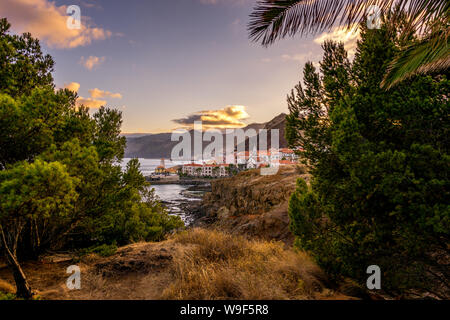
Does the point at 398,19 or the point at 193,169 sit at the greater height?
the point at 398,19

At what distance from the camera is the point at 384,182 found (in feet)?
9.43

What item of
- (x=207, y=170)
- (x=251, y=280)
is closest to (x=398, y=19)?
(x=251, y=280)

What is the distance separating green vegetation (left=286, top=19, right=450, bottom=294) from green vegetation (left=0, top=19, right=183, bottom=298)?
442 centimetres

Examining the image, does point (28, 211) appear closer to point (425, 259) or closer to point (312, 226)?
point (312, 226)

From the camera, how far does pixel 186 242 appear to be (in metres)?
6.41

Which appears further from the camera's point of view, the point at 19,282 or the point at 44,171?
the point at 19,282

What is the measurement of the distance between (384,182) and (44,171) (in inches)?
183

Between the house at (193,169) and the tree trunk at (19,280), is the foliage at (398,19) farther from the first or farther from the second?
the house at (193,169)

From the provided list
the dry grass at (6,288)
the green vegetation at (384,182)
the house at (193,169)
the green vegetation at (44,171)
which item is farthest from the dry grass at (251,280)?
the house at (193,169)


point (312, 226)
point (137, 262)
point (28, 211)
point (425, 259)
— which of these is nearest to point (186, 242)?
point (137, 262)

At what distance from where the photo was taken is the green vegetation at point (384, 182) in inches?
112

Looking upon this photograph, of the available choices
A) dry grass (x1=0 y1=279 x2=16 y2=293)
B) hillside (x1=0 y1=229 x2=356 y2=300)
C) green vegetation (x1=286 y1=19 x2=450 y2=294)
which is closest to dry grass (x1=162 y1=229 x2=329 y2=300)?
hillside (x1=0 y1=229 x2=356 y2=300)

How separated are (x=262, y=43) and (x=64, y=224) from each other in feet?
20.6

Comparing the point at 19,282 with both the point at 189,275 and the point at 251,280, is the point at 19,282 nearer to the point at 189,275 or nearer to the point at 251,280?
the point at 189,275
